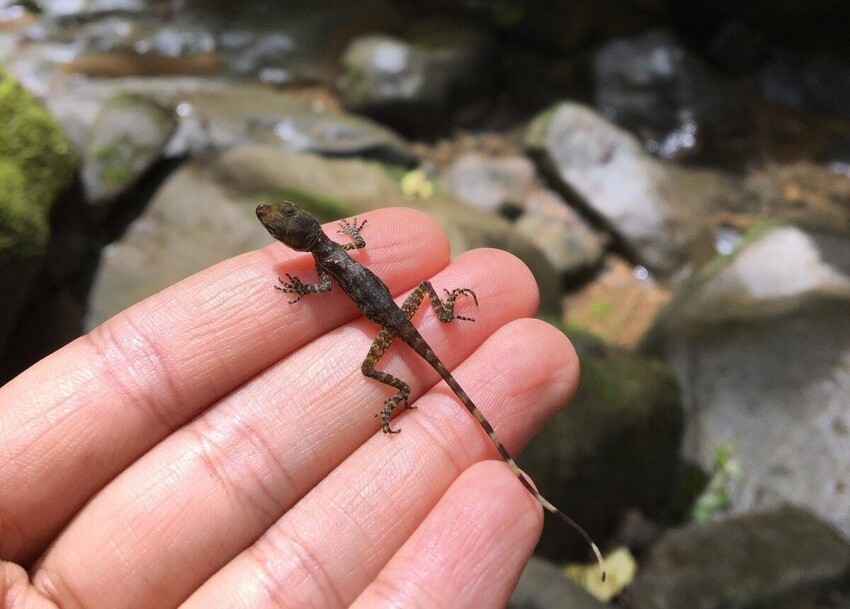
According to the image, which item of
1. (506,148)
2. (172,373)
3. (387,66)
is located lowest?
(506,148)

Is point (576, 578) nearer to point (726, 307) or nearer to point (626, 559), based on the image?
point (626, 559)

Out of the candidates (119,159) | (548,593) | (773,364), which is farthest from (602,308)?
(119,159)

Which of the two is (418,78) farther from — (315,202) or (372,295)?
(372,295)

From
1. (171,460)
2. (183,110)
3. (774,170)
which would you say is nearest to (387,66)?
(183,110)

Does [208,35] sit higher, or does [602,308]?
[208,35]

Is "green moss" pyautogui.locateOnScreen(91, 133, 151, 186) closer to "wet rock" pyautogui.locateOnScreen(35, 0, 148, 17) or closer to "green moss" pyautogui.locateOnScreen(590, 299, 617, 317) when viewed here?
"green moss" pyautogui.locateOnScreen(590, 299, 617, 317)

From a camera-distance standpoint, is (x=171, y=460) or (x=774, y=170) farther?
(x=774, y=170)

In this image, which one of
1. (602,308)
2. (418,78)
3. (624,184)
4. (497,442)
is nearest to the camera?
(497,442)
